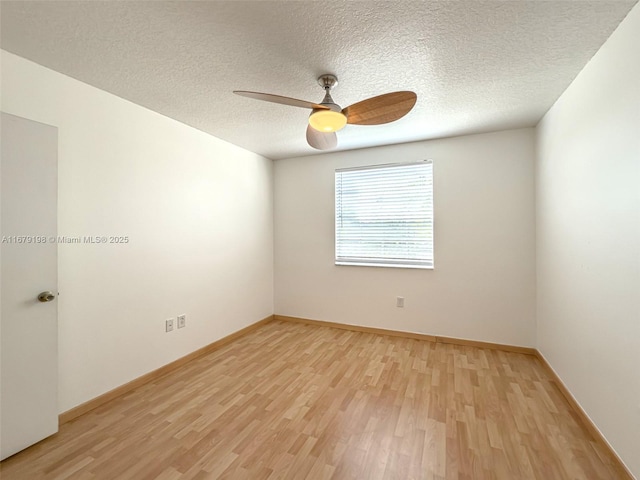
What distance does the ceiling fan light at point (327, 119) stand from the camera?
1771 millimetres

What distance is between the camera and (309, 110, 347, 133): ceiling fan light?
1.77 meters

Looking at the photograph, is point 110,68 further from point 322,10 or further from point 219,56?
point 322,10

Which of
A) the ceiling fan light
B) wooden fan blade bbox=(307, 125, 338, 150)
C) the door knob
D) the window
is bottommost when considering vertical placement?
the door knob

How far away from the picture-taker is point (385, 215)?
3707 millimetres

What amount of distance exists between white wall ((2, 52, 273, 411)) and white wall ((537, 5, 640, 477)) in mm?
3317

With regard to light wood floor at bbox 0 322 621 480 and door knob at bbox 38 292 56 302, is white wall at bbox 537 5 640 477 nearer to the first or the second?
light wood floor at bbox 0 322 621 480

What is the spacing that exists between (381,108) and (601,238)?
1.57 meters

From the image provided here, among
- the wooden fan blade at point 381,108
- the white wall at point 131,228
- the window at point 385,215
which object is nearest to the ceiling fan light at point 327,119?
the wooden fan blade at point 381,108

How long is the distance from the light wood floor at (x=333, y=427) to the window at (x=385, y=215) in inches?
51.6

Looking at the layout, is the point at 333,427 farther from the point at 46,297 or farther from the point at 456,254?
the point at 456,254

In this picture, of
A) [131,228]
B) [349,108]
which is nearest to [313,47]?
[349,108]

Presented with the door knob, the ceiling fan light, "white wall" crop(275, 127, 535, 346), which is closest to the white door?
the door knob

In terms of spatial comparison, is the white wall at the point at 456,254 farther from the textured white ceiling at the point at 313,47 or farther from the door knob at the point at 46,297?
the door knob at the point at 46,297

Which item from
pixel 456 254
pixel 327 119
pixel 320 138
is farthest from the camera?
pixel 456 254
